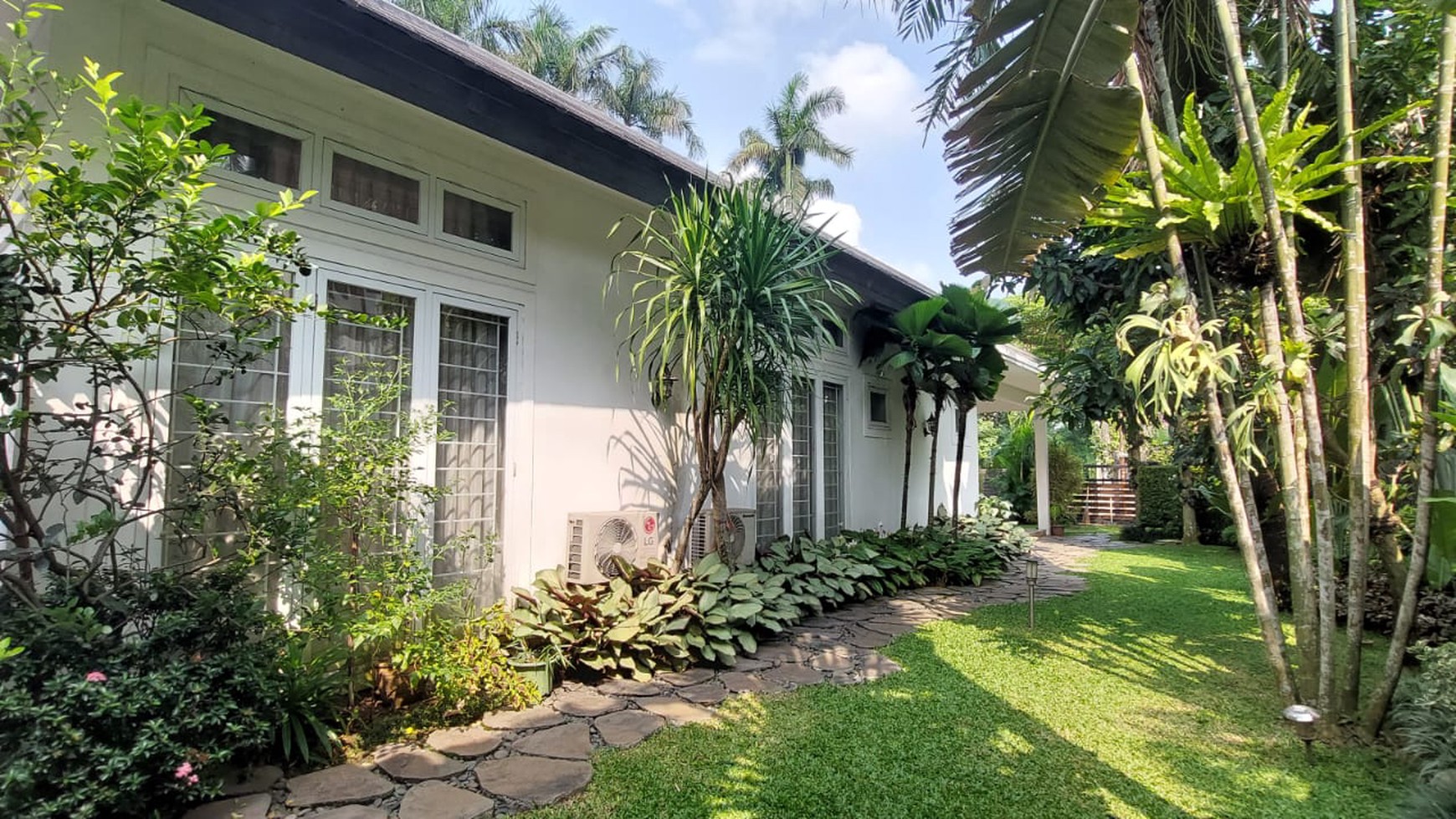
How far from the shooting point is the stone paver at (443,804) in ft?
8.70

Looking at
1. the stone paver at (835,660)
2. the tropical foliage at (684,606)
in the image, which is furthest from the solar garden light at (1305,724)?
the tropical foliage at (684,606)

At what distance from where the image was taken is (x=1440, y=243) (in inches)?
117

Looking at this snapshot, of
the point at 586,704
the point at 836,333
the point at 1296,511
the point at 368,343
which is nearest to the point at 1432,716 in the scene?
the point at 1296,511

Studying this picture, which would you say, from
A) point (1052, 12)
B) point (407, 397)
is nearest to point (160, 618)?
point (407, 397)

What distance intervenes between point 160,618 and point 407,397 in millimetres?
1892

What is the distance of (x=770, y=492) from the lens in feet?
24.3

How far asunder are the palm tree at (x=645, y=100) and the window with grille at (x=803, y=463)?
954 inches

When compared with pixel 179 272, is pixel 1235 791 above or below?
below

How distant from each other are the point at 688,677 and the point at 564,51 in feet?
96.0

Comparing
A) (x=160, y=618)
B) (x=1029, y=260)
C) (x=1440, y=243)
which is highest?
(x=1029, y=260)

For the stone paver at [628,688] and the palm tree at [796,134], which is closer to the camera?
the stone paver at [628,688]

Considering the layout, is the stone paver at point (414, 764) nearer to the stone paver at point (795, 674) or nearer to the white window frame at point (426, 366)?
the white window frame at point (426, 366)

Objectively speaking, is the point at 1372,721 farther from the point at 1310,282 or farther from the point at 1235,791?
the point at 1310,282

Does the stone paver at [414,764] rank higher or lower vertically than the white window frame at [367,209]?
lower
